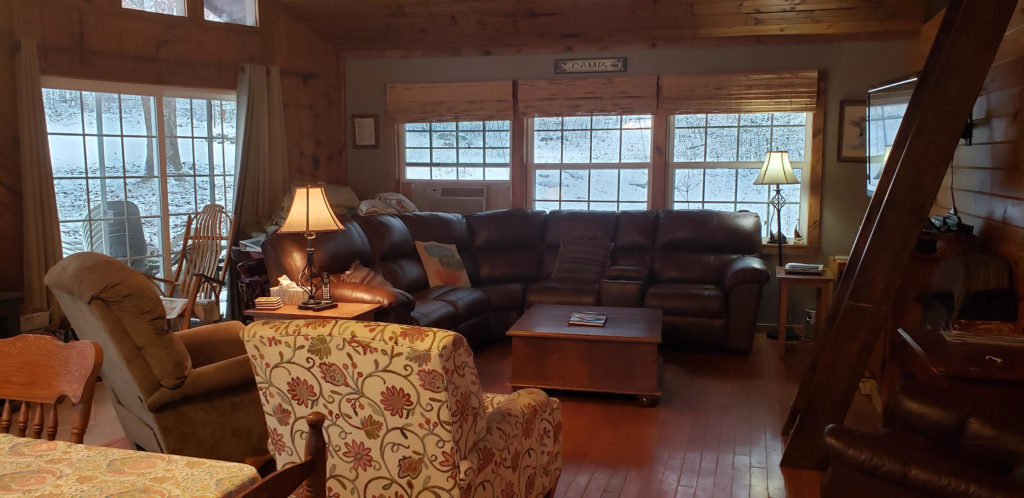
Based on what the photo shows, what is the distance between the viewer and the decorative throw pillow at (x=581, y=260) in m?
5.67

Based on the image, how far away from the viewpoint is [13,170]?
4695mm

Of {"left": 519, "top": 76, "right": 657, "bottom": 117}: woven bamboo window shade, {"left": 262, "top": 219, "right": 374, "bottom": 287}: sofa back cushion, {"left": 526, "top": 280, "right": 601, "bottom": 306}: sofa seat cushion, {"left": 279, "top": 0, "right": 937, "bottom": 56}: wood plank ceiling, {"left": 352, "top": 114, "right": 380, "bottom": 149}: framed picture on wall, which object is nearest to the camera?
{"left": 262, "top": 219, "right": 374, "bottom": 287}: sofa back cushion

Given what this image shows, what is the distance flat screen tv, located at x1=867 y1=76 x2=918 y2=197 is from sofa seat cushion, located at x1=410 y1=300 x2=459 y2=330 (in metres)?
2.61

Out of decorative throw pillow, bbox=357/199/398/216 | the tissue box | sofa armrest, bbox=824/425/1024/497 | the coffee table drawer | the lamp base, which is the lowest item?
the coffee table drawer

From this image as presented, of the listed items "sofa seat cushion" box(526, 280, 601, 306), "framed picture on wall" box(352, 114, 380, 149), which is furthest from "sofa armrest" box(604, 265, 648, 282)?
"framed picture on wall" box(352, 114, 380, 149)

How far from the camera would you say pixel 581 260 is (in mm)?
5734

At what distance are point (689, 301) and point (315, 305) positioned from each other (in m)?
2.61

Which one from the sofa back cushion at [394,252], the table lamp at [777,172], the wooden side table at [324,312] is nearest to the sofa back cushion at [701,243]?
the table lamp at [777,172]

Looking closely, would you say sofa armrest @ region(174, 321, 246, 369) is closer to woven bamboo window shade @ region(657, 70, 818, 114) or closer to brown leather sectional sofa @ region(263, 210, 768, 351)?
brown leather sectional sofa @ region(263, 210, 768, 351)

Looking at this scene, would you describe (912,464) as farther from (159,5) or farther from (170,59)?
(159,5)

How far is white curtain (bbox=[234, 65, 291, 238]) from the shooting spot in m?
5.87

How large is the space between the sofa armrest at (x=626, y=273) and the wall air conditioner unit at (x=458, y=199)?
1580 millimetres

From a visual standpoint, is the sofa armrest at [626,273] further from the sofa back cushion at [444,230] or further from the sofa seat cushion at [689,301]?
the sofa back cushion at [444,230]

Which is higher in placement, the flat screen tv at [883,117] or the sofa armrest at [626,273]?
the flat screen tv at [883,117]
